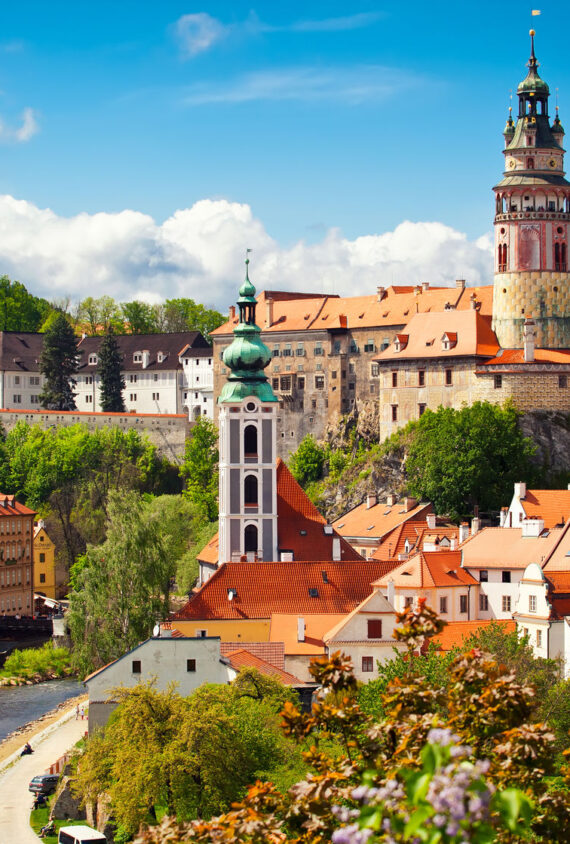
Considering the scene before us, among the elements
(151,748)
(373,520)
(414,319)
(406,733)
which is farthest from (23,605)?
(406,733)

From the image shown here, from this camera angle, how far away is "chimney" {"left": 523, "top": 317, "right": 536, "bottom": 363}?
79375 millimetres

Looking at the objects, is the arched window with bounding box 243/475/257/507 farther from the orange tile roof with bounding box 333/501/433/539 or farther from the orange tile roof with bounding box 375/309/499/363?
the orange tile roof with bounding box 375/309/499/363

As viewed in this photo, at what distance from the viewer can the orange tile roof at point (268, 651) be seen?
46.0 meters

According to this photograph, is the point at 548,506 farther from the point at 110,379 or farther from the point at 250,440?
the point at 110,379

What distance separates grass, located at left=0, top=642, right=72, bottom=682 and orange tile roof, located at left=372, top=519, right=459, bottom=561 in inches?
554

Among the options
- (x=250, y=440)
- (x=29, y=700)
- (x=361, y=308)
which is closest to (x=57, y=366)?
(x=361, y=308)

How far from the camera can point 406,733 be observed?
47.3 feet

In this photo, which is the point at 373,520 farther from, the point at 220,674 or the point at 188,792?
the point at 188,792

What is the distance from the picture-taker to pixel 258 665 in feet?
145

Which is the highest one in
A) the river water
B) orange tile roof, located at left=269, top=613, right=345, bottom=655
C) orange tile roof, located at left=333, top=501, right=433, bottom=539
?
orange tile roof, located at left=333, top=501, right=433, bottom=539

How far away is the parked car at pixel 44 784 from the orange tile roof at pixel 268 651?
241 inches

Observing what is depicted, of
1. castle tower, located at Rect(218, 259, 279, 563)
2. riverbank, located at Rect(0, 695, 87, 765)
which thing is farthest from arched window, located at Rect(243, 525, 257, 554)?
riverbank, located at Rect(0, 695, 87, 765)

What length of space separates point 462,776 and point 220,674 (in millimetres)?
33165

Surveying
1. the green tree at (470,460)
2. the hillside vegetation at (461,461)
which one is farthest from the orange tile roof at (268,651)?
the green tree at (470,460)
